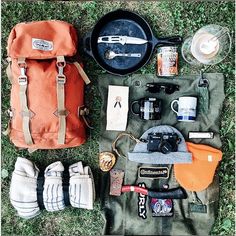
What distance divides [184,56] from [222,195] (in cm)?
87

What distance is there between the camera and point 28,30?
2428 mm

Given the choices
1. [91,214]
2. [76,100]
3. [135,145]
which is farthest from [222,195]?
[76,100]

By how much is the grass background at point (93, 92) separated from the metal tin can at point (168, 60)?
3.1 inches

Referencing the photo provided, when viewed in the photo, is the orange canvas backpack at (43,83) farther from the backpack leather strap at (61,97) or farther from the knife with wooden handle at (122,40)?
the knife with wooden handle at (122,40)

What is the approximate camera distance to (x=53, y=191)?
2559 millimetres

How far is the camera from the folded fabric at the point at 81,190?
2551 mm

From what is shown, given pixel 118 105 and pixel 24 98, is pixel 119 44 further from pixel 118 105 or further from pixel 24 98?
pixel 24 98

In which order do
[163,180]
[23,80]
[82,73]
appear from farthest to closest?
[163,180]
[82,73]
[23,80]

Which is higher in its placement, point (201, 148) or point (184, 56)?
point (184, 56)

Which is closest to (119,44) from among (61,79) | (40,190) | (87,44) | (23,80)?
(87,44)

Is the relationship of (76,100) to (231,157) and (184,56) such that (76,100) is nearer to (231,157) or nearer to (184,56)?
(184,56)

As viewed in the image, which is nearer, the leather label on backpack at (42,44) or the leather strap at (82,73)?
the leather label on backpack at (42,44)

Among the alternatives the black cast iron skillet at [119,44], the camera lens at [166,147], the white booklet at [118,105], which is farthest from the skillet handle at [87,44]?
the camera lens at [166,147]

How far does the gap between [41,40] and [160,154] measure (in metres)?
0.94
